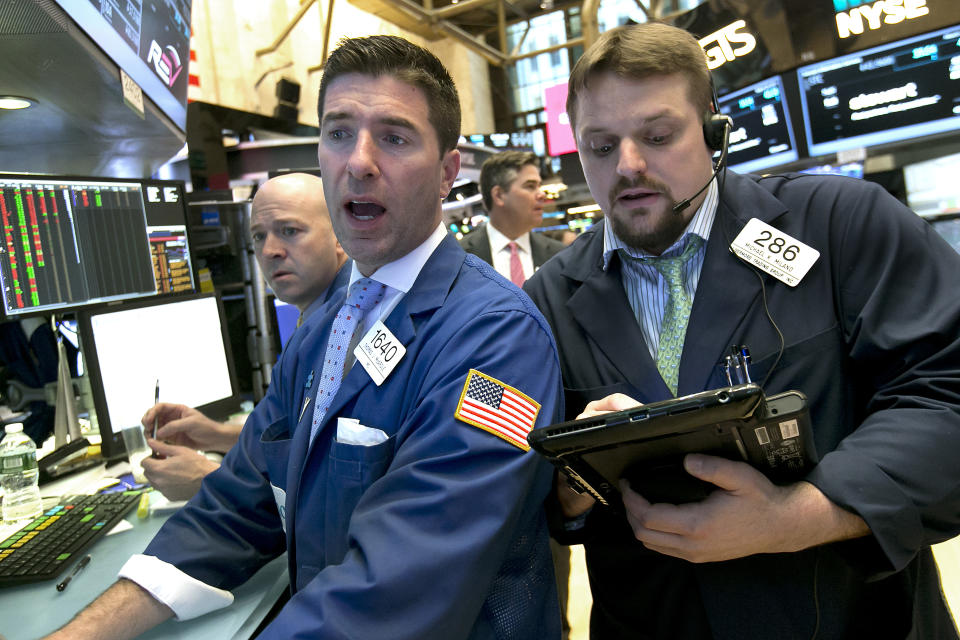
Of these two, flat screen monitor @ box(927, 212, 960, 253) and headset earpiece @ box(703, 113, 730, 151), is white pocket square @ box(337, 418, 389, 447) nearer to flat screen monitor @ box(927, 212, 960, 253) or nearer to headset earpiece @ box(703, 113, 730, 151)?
headset earpiece @ box(703, 113, 730, 151)

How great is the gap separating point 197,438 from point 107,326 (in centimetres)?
44

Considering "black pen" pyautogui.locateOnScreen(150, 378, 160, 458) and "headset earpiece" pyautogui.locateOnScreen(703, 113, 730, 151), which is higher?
"headset earpiece" pyautogui.locateOnScreen(703, 113, 730, 151)

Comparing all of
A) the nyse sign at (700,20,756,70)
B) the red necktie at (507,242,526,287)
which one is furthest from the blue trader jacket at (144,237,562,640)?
the nyse sign at (700,20,756,70)

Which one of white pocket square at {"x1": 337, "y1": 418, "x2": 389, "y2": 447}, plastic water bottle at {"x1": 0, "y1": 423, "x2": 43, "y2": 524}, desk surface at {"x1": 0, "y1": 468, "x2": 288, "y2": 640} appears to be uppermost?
white pocket square at {"x1": 337, "y1": 418, "x2": 389, "y2": 447}

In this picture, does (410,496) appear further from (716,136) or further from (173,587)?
(716,136)

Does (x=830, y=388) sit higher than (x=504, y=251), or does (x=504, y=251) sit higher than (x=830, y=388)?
(x=504, y=251)

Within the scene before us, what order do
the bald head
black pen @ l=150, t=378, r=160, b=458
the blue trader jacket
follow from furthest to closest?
the bald head
black pen @ l=150, t=378, r=160, b=458
the blue trader jacket

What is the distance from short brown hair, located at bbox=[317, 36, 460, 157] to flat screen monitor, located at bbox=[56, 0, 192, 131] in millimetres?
779

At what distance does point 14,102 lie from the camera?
1.99 m

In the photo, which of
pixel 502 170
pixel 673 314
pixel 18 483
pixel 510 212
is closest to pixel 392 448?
pixel 673 314

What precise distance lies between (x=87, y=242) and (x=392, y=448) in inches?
64.8

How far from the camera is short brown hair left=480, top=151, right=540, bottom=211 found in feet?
12.6

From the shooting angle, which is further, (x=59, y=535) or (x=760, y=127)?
(x=760, y=127)

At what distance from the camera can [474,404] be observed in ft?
2.99
